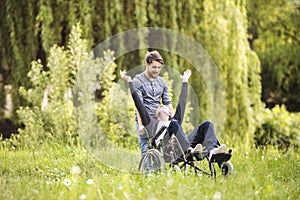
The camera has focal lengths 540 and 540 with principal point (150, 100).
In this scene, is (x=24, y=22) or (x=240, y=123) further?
(x=240, y=123)


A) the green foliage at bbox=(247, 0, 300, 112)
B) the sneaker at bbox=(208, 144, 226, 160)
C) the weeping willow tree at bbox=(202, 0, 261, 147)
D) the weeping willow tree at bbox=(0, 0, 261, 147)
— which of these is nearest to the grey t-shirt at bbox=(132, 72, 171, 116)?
the sneaker at bbox=(208, 144, 226, 160)

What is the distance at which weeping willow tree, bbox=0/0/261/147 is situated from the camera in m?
9.28

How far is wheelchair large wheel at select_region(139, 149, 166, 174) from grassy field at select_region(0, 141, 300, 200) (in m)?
0.09

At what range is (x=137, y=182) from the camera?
13.2 feet

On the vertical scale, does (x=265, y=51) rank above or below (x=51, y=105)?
above

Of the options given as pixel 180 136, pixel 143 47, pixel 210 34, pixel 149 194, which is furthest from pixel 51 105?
pixel 149 194

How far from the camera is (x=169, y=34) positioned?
9.38 m

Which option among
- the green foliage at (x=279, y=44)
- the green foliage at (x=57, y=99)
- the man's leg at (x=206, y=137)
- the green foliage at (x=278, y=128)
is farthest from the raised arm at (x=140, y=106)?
the green foliage at (x=279, y=44)

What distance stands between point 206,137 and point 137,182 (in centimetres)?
70

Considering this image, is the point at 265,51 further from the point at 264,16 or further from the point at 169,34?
the point at 169,34

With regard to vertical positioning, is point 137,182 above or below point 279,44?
below

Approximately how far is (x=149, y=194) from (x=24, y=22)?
22.4ft

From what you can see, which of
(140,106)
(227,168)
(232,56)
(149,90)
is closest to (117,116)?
(232,56)

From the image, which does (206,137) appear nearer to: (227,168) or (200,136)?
(200,136)
